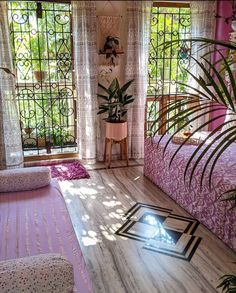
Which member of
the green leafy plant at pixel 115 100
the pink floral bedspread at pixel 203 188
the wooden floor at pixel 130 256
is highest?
the green leafy plant at pixel 115 100

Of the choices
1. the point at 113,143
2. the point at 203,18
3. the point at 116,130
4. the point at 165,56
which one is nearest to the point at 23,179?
the point at 116,130

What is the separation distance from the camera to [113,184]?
382 centimetres

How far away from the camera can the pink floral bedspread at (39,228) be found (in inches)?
66.8

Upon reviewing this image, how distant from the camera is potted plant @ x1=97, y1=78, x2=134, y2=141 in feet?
13.5

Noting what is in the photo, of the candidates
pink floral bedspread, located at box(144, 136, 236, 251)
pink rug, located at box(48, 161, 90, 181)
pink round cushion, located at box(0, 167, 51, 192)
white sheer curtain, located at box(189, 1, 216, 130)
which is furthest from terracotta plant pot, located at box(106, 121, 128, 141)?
pink round cushion, located at box(0, 167, 51, 192)

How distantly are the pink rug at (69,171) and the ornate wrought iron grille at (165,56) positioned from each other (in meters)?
1.22

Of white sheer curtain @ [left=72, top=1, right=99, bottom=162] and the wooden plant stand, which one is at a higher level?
white sheer curtain @ [left=72, top=1, right=99, bottom=162]

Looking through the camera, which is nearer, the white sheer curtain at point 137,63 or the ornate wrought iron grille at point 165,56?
the white sheer curtain at point 137,63

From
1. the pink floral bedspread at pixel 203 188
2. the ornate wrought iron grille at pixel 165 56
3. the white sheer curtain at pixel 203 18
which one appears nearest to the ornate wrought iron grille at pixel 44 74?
the ornate wrought iron grille at pixel 165 56

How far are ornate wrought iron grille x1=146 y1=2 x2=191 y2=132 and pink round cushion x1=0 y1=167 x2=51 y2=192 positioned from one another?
2267mm

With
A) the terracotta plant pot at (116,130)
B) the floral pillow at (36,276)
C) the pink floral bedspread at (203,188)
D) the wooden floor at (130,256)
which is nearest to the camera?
the floral pillow at (36,276)

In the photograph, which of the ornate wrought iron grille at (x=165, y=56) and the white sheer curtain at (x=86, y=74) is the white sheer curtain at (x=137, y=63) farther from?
the white sheer curtain at (x=86, y=74)

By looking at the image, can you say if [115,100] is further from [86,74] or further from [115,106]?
[86,74]

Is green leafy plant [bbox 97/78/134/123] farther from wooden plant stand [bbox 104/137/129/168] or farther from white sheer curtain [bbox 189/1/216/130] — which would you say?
white sheer curtain [bbox 189/1/216/130]
